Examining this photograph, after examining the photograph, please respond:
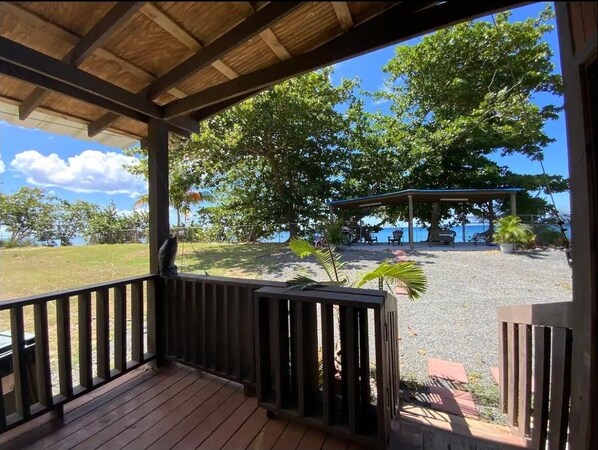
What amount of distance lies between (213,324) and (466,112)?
17082 millimetres

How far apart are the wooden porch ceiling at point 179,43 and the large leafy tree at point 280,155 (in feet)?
31.5

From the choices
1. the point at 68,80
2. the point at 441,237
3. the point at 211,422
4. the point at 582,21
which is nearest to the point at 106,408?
the point at 211,422

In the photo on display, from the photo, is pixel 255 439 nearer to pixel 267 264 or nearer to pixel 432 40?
pixel 267 264

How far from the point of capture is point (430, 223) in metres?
14.6

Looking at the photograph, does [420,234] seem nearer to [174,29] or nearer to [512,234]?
[512,234]

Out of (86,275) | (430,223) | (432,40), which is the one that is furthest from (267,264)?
(432,40)

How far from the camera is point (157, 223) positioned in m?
2.51

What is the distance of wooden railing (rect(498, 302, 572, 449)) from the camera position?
4.14 ft

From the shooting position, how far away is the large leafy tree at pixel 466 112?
12.6 meters

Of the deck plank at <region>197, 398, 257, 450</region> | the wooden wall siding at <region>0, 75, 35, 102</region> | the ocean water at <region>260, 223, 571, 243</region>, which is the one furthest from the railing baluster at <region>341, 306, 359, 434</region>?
the ocean water at <region>260, 223, 571, 243</region>

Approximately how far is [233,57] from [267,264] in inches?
262

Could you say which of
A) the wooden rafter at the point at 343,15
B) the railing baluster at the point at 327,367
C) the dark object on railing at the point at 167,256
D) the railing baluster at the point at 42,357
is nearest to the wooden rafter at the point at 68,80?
the dark object on railing at the point at 167,256

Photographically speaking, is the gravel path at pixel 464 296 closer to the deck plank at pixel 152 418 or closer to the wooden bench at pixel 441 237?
the deck plank at pixel 152 418

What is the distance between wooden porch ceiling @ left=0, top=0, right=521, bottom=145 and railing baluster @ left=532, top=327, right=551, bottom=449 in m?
1.64
